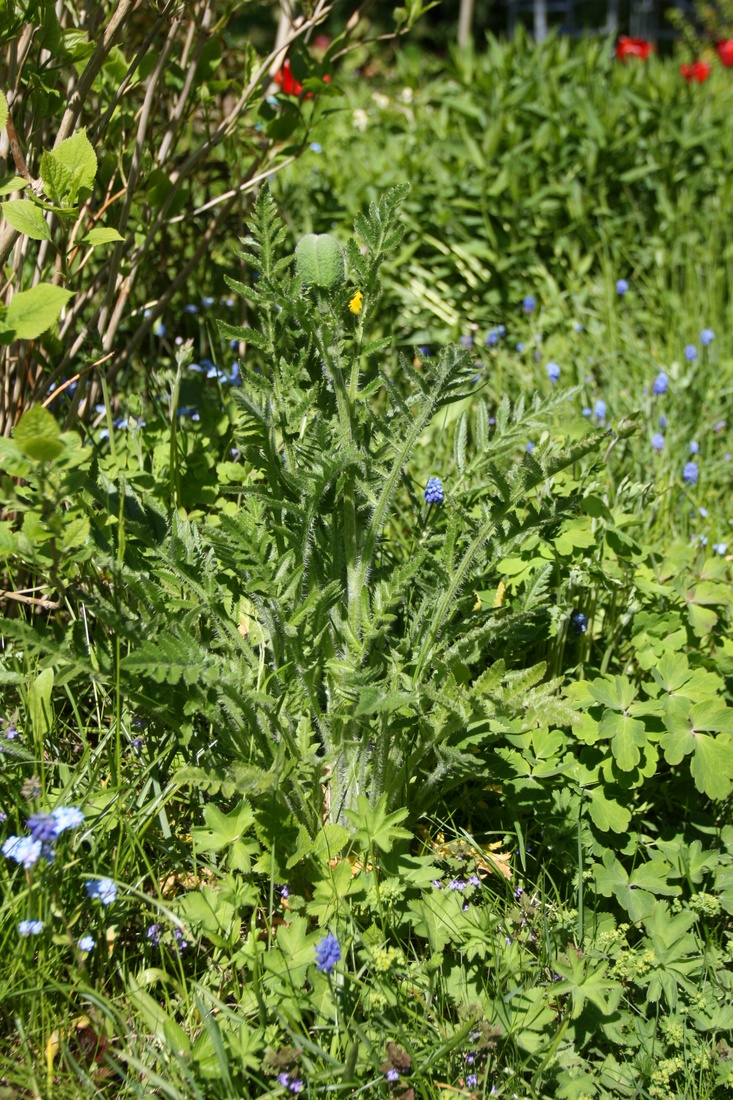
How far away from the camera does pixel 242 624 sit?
1984mm

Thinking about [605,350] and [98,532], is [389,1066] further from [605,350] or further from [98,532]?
[605,350]

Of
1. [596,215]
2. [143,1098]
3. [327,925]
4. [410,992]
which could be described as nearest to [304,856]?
[327,925]

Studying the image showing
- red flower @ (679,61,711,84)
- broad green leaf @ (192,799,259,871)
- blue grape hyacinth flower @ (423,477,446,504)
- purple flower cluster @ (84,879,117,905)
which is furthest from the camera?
red flower @ (679,61,711,84)

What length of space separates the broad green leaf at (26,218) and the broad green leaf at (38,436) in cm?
38

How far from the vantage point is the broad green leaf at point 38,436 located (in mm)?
1196

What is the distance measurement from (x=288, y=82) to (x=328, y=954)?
211 centimetres

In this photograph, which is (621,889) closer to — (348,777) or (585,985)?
(585,985)

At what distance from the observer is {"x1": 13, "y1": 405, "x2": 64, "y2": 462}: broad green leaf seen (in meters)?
1.20

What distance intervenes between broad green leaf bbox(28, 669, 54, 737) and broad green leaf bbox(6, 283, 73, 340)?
56 centimetres

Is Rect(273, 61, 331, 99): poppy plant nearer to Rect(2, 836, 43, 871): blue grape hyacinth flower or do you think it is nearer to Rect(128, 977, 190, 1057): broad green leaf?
Rect(2, 836, 43, 871): blue grape hyacinth flower

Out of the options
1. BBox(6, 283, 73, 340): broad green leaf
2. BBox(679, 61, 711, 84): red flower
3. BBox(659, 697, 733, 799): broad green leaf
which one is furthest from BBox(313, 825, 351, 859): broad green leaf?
BBox(679, 61, 711, 84): red flower

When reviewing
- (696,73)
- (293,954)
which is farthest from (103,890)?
(696,73)

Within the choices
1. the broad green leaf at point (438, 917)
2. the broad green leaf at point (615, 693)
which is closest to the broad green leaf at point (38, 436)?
the broad green leaf at point (438, 917)

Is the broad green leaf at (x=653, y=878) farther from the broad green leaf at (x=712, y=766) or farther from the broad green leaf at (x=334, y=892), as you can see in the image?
the broad green leaf at (x=334, y=892)
